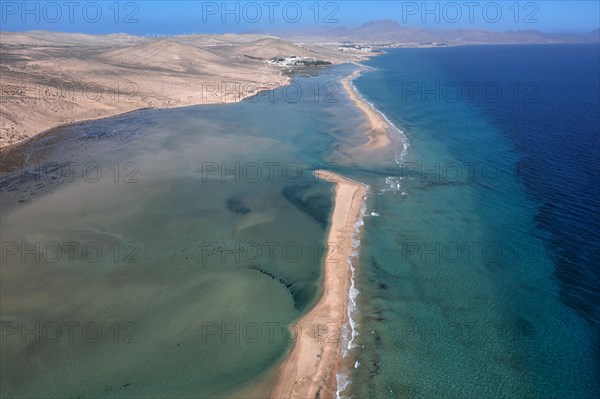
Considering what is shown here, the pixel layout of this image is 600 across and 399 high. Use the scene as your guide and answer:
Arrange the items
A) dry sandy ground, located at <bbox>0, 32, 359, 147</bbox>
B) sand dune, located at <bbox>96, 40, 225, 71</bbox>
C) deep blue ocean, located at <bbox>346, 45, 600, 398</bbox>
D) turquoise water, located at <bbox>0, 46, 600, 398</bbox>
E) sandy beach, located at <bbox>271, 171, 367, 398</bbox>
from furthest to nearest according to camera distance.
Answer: sand dune, located at <bbox>96, 40, 225, 71</bbox>, dry sandy ground, located at <bbox>0, 32, 359, 147</bbox>, turquoise water, located at <bbox>0, 46, 600, 398</bbox>, deep blue ocean, located at <bbox>346, 45, 600, 398</bbox>, sandy beach, located at <bbox>271, 171, 367, 398</bbox>

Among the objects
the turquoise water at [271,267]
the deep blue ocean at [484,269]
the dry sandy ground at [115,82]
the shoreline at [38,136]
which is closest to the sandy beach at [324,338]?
the turquoise water at [271,267]

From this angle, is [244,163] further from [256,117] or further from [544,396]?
[544,396]

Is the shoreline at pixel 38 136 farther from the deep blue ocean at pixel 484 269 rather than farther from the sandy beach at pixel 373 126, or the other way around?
the deep blue ocean at pixel 484 269

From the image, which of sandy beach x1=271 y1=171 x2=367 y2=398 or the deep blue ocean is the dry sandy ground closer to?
sandy beach x1=271 y1=171 x2=367 y2=398

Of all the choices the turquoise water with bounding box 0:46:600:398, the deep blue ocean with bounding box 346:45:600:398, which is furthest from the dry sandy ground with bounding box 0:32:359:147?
the deep blue ocean with bounding box 346:45:600:398

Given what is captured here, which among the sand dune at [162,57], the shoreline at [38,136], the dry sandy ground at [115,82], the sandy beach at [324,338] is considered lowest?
the sandy beach at [324,338]

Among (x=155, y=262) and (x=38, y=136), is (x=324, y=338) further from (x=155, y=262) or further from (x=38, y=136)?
(x=38, y=136)
